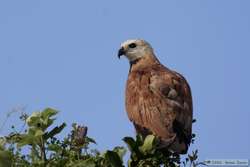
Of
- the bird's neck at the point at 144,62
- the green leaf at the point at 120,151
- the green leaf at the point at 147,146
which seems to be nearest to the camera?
the green leaf at the point at 120,151

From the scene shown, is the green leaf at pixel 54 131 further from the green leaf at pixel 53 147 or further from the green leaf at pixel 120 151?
the green leaf at pixel 120 151

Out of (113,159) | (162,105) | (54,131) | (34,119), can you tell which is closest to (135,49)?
(162,105)

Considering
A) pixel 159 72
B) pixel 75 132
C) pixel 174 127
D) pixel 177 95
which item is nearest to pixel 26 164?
pixel 75 132

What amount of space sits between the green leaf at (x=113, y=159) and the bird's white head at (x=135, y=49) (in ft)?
27.6

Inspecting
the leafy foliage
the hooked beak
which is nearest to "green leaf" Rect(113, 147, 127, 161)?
the leafy foliage

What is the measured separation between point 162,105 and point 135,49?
140 inches

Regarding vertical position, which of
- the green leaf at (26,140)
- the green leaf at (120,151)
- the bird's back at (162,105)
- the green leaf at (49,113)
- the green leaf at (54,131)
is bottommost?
the green leaf at (120,151)

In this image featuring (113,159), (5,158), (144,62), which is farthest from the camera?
(144,62)

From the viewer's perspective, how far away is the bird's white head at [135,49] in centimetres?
1141

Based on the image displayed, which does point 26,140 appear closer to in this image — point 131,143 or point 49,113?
point 49,113

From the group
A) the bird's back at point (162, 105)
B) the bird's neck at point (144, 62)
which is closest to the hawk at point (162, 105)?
the bird's back at point (162, 105)

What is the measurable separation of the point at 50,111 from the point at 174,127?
4.68m

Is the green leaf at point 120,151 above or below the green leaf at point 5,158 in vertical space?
above

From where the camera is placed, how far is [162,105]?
820cm
